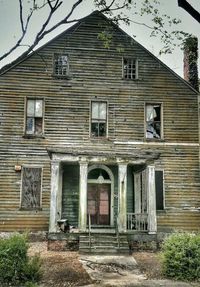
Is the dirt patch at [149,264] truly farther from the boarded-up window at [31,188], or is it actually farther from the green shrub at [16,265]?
the boarded-up window at [31,188]

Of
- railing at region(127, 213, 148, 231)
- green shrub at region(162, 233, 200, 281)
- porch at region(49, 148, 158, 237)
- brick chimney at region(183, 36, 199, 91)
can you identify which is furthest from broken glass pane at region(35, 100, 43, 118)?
green shrub at region(162, 233, 200, 281)

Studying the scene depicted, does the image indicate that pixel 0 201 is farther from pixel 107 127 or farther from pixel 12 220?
pixel 107 127

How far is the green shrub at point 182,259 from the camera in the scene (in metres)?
10.7

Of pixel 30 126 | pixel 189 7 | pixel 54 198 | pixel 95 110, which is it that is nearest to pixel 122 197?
pixel 54 198

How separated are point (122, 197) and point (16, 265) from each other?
755 centimetres

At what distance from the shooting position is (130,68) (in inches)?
802

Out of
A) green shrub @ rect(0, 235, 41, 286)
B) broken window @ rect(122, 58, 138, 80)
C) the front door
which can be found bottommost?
green shrub @ rect(0, 235, 41, 286)

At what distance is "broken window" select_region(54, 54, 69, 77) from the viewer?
19.9 m

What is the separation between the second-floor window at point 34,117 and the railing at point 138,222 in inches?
237

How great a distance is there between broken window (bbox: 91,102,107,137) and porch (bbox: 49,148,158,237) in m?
1.62

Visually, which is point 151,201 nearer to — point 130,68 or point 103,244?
point 103,244

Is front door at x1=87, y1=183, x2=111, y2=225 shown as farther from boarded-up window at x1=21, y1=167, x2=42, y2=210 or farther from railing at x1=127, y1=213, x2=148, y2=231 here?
boarded-up window at x1=21, y1=167, x2=42, y2=210

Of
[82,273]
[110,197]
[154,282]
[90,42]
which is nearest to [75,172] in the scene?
[110,197]

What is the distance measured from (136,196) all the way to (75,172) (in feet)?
10.3
